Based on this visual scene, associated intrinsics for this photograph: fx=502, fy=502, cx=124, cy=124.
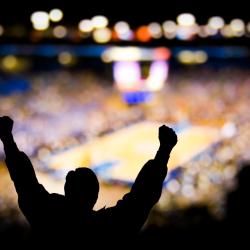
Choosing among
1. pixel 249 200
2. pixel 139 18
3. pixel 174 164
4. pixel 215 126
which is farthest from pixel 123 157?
pixel 249 200

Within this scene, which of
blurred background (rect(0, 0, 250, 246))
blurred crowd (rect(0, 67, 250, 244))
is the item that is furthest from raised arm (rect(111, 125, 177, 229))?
blurred crowd (rect(0, 67, 250, 244))

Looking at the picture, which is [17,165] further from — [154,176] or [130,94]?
[130,94]

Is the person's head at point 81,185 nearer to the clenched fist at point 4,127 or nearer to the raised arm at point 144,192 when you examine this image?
the raised arm at point 144,192

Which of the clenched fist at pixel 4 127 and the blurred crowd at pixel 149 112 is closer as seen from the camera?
the clenched fist at pixel 4 127

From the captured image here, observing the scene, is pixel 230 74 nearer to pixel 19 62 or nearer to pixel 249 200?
pixel 19 62

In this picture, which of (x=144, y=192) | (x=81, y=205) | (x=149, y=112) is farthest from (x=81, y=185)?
(x=149, y=112)

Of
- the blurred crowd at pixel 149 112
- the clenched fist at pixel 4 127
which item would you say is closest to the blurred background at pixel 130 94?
the blurred crowd at pixel 149 112
